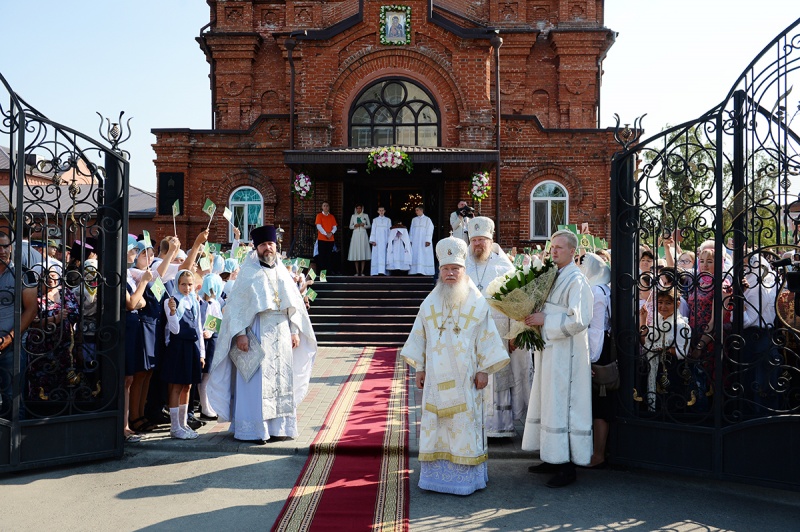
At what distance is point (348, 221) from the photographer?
21469 millimetres

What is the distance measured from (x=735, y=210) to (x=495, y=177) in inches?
607

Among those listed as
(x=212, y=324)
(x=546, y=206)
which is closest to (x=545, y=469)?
(x=212, y=324)

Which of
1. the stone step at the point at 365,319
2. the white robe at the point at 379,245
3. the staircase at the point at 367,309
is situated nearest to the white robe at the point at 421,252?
the white robe at the point at 379,245

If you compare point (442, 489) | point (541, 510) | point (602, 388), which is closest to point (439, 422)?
point (442, 489)

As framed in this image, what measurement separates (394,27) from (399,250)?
7.18 m

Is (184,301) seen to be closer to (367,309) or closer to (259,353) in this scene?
(259,353)

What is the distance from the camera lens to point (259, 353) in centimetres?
728

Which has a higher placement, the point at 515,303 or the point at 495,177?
the point at 495,177

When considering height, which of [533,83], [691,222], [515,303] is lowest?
[515,303]

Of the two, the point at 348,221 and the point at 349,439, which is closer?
the point at 349,439

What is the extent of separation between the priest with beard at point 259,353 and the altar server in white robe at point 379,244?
36.7 feet

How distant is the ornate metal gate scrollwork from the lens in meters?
5.81

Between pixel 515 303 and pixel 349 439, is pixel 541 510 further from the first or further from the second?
pixel 349 439

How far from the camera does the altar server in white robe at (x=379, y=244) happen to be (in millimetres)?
18766
